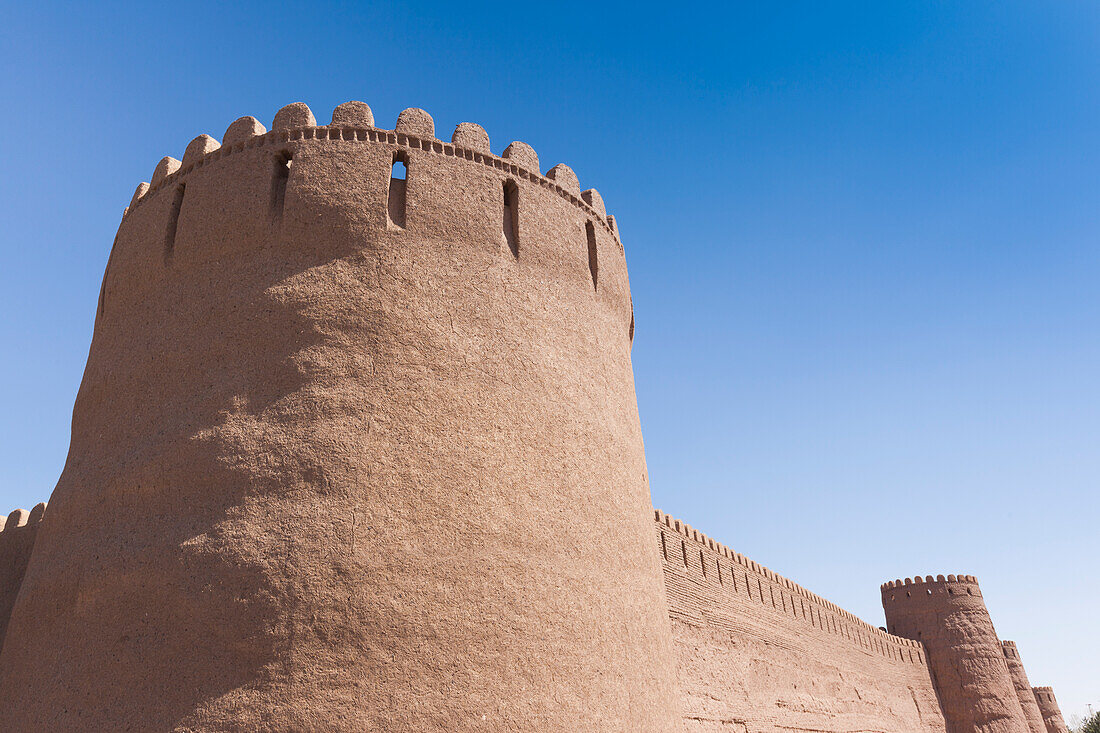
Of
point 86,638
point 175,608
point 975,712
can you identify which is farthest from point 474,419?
Result: point 975,712

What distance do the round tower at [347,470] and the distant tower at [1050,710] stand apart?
22.4 meters

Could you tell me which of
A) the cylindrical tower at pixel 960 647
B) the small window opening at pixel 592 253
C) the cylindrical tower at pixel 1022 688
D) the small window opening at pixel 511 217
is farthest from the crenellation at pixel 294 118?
the cylindrical tower at pixel 1022 688

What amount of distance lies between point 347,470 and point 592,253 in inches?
126

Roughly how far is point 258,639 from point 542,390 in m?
2.54

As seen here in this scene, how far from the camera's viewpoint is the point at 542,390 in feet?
20.2

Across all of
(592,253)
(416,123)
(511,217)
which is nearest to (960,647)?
(592,253)

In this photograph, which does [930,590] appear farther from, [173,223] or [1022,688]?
[173,223]

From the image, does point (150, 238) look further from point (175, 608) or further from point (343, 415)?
point (175, 608)

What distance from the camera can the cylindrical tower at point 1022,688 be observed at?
70.7ft

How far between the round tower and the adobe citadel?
0.02m

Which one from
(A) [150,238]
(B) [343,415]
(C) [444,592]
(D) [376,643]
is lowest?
(D) [376,643]

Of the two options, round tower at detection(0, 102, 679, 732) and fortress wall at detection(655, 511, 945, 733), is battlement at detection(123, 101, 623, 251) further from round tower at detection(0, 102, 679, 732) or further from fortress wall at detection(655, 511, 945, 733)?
fortress wall at detection(655, 511, 945, 733)

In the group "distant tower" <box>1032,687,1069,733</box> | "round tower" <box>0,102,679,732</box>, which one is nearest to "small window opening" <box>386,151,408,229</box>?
"round tower" <box>0,102,679,732</box>

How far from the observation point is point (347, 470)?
523 cm
